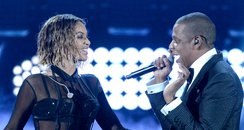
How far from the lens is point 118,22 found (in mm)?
4215

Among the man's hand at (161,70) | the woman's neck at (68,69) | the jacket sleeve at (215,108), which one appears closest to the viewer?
the jacket sleeve at (215,108)

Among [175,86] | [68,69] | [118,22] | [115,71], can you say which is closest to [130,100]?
[115,71]

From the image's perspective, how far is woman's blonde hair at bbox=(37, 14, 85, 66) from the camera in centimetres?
260

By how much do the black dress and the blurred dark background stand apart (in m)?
1.64

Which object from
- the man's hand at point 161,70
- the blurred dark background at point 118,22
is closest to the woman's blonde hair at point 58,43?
the man's hand at point 161,70

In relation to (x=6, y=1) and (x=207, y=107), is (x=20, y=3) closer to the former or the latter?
(x=6, y=1)

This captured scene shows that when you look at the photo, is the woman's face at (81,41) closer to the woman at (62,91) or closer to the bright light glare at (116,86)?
the woman at (62,91)

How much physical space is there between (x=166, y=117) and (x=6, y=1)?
246 cm

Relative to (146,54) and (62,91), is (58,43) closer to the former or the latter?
(62,91)

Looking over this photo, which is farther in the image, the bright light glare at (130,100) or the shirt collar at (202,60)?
the bright light glare at (130,100)

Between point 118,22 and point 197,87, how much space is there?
2.03 metres

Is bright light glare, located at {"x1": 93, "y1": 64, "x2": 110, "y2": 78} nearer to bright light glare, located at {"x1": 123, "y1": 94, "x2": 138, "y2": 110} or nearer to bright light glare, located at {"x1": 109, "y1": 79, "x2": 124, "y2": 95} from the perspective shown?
bright light glare, located at {"x1": 109, "y1": 79, "x2": 124, "y2": 95}

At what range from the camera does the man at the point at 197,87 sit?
83.5 inches

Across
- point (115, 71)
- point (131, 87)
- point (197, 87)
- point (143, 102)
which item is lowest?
point (143, 102)
